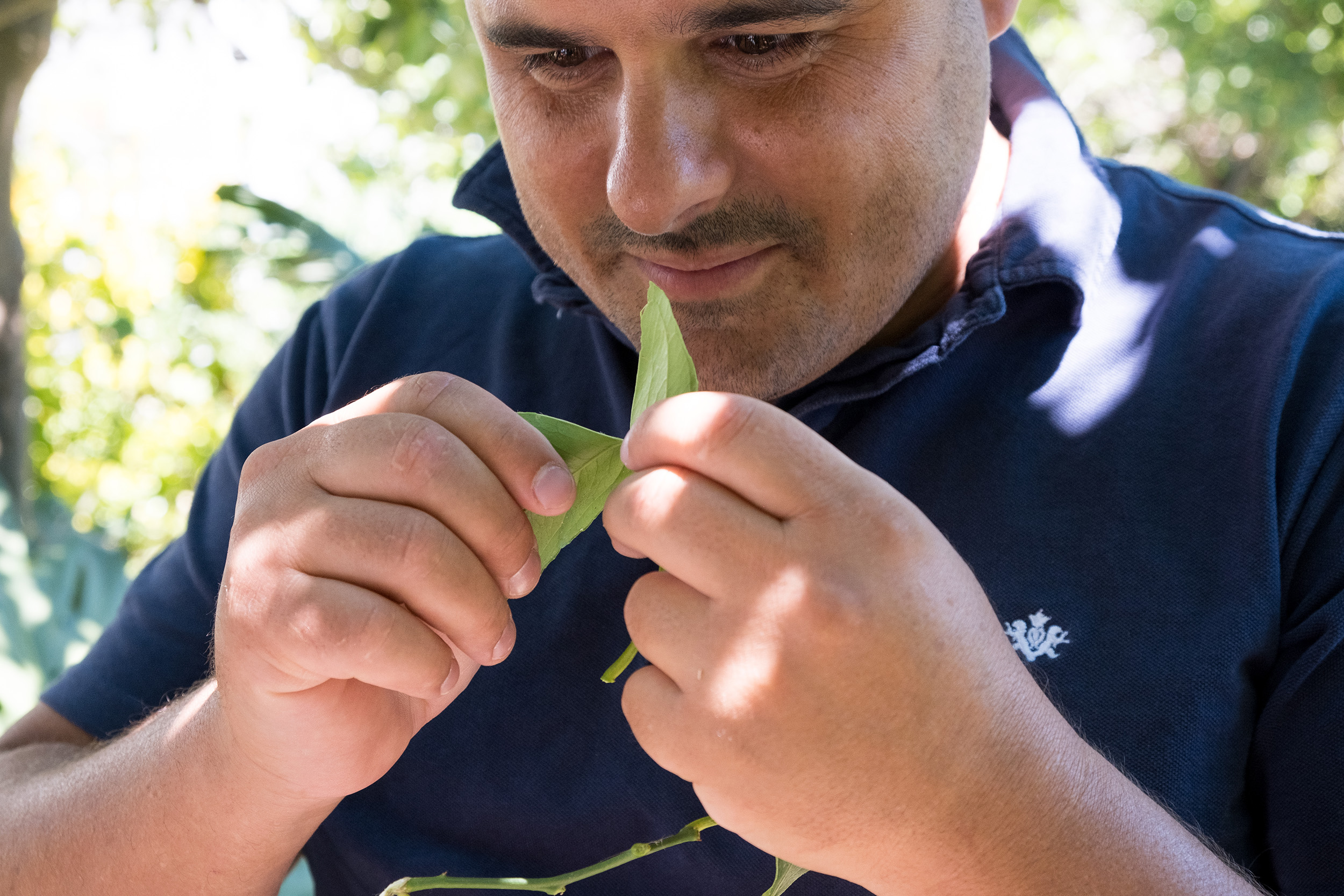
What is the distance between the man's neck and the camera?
1496 millimetres

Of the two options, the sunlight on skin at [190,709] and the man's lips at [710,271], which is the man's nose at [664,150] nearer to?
the man's lips at [710,271]

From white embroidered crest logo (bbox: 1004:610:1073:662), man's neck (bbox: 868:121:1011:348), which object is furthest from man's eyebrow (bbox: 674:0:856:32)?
white embroidered crest logo (bbox: 1004:610:1073:662)

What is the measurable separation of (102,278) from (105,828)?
4653 mm

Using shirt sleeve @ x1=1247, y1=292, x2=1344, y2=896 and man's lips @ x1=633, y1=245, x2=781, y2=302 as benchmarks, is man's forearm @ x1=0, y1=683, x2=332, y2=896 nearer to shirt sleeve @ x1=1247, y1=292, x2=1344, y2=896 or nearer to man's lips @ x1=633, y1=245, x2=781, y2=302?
man's lips @ x1=633, y1=245, x2=781, y2=302

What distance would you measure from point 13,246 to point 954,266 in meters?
3.17

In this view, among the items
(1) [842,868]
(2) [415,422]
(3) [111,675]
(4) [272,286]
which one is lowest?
(4) [272,286]

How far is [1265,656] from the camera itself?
1.20 m

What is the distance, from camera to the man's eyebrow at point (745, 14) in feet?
3.46

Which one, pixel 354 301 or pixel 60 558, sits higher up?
pixel 354 301

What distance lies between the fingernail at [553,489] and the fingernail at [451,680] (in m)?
0.17

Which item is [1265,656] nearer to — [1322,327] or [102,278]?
[1322,327]

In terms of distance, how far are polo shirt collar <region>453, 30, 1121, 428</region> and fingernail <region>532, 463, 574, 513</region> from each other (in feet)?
1.89

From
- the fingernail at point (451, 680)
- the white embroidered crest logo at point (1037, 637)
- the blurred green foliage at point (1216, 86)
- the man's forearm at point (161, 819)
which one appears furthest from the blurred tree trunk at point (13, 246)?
the blurred green foliage at point (1216, 86)

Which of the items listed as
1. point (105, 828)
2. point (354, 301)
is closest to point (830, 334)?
point (354, 301)
